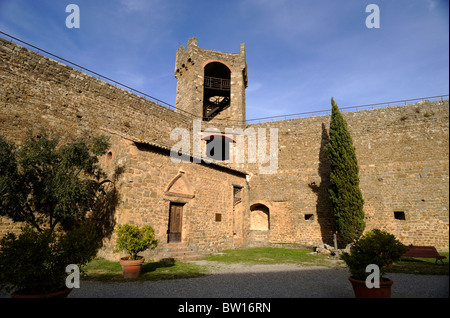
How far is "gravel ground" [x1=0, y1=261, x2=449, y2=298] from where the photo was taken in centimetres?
563

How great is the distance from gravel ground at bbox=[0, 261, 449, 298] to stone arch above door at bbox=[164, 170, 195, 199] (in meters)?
4.10

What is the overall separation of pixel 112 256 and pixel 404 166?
53.2 ft

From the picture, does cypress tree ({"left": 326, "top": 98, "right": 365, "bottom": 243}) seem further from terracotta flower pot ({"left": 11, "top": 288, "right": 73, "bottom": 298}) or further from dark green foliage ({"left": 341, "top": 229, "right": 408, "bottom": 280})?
terracotta flower pot ({"left": 11, "top": 288, "right": 73, "bottom": 298})

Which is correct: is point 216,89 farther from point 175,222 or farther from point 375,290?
point 375,290

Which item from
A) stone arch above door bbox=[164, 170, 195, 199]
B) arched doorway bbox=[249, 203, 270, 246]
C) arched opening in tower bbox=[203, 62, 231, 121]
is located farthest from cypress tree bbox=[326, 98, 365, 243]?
arched opening in tower bbox=[203, 62, 231, 121]

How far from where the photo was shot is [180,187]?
11.7 m

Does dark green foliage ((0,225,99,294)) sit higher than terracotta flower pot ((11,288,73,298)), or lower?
higher

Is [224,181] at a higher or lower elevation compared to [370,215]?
higher

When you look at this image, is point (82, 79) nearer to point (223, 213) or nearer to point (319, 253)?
point (223, 213)

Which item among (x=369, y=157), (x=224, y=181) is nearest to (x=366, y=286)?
(x=224, y=181)

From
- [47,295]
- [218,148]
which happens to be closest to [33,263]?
[47,295]

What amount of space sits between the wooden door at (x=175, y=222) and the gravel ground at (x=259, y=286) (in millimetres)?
3506

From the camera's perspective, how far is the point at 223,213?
14.0 meters

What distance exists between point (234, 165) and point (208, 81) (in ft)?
30.5
